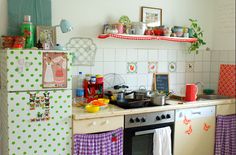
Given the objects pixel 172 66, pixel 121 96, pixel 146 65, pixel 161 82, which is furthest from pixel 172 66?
pixel 121 96

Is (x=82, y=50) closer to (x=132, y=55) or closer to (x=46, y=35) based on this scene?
(x=46, y=35)

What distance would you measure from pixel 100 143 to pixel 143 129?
446mm

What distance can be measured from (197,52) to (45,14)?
6.40 ft

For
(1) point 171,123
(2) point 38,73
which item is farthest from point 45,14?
(1) point 171,123

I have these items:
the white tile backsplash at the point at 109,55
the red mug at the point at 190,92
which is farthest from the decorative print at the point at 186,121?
the white tile backsplash at the point at 109,55

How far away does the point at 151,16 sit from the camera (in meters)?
3.17

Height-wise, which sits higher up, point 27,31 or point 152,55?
point 27,31

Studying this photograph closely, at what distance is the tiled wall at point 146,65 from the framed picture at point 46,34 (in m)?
0.43

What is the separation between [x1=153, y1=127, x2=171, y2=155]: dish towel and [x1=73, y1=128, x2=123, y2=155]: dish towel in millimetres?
358

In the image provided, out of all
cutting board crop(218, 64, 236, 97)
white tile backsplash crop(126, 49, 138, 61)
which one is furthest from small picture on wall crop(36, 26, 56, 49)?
cutting board crop(218, 64, 236, 97)

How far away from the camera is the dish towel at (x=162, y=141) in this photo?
2.60 meters

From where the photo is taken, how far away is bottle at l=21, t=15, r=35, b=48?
2326 mm

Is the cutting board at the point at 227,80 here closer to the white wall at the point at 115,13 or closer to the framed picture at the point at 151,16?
the white wall at the point at 115,13

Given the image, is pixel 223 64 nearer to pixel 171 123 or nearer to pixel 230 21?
pixel 230 21
